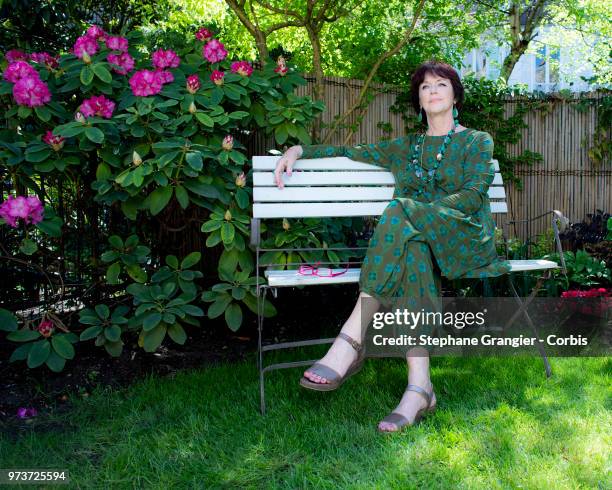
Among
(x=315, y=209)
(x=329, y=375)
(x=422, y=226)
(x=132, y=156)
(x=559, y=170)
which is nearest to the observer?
(x=329, y=375)

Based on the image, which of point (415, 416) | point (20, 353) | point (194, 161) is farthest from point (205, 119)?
point (415, 416)

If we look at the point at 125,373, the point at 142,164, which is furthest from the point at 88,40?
the point at 125,373

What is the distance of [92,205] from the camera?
329 cm

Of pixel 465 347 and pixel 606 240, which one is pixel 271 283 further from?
pixel 606 240

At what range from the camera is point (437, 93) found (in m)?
2.86

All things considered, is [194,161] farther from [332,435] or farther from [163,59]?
[332,435]

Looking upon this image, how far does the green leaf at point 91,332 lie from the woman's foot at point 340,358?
1040mm

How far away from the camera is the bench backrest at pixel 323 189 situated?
2.96m

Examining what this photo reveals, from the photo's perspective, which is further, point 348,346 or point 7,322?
point 7,322

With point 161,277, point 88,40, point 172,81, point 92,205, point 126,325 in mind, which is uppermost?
point 88,40

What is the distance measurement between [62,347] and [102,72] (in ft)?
4.13

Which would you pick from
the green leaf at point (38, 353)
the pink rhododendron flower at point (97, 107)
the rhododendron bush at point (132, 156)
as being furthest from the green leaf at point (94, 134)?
the green leaf at point (38, 353)

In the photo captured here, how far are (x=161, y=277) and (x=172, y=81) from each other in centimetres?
98

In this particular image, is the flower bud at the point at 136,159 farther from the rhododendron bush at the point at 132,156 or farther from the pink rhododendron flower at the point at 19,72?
the pink rhododendron flower at the point at 19,72
